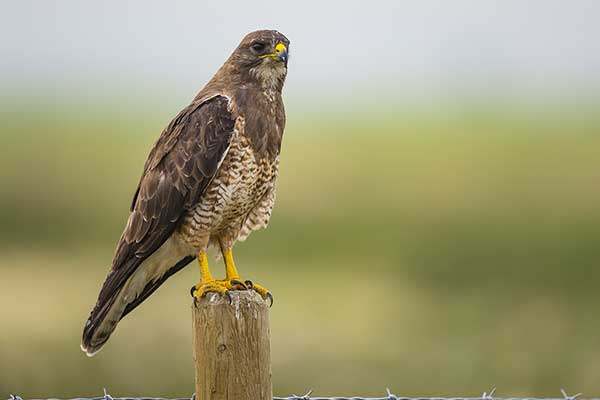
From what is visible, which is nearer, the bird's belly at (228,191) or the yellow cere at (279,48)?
the bird's belly at (228,191)

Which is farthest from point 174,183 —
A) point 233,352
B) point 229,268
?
point 233,352

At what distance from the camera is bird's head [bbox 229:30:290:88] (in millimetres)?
6395

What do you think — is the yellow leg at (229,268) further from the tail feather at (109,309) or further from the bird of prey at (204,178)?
the tail feather at (109,309)

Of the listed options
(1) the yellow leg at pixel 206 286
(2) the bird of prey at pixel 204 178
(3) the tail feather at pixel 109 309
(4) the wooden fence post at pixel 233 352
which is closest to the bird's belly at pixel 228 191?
(2) the bird of prey at pixel 204 178

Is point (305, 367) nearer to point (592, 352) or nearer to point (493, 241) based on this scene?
point (592, 352)

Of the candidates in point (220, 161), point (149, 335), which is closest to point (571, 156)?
point (149, 335)

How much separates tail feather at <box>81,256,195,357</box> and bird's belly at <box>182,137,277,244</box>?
1.23 ft

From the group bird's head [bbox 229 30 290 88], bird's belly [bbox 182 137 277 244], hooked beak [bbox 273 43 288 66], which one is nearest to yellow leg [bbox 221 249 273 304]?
bird's belly [bbox 182 137 277 244]

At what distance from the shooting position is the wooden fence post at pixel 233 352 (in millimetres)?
4957

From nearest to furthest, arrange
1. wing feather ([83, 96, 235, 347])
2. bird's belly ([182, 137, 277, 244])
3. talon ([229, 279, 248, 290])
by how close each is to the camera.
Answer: talon ([229, 279, 248, 290]) → wing feather ([83, 96, 235, 347]) → bird's belly ([182, 137, 277, 244])

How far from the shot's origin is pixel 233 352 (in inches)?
195

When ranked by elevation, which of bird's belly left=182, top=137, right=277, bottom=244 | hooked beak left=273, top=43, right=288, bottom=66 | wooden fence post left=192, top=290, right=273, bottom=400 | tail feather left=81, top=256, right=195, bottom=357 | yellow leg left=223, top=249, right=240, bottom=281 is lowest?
wooden fence post left=192, top=290, right=273, bottom=400

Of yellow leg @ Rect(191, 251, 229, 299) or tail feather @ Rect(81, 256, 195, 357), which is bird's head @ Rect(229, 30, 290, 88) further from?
tail feather @ Rect(81, 256, 195, 357)

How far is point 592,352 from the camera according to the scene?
11945 mm
